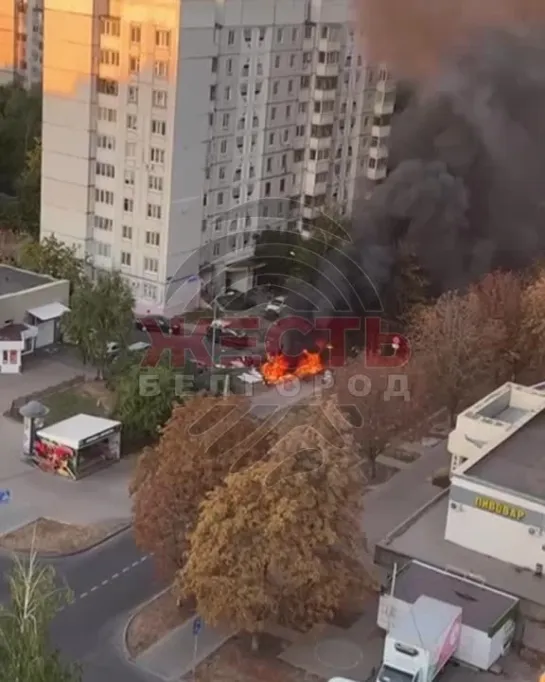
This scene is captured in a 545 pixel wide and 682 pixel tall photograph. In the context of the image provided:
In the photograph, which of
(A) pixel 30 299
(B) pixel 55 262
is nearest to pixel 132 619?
(A) pixel 30 299

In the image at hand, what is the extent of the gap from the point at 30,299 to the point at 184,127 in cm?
248

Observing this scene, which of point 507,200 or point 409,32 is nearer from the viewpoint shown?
point 409,32

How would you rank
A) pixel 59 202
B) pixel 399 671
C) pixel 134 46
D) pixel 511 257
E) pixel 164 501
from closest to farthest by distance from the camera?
pixel 399 671 < pixel 164 501 < pixel 134 46 < pixel 59 202 < pixel 511 257

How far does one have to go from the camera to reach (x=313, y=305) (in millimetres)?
9773

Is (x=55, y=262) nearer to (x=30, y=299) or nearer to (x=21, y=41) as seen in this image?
(x=30, y=299)

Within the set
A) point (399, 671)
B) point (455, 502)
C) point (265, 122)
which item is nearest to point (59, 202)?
point (265, 122)

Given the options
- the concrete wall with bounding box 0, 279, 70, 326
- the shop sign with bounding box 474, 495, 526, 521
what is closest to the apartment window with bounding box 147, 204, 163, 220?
the concrete wall with bounding box 0, 279, 70, 326

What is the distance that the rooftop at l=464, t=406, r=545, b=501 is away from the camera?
6.67 meters

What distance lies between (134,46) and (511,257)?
5.27m

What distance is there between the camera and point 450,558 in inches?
261

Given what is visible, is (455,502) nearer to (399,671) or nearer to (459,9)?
(399,671)

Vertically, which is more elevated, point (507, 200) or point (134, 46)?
point (134, 46)

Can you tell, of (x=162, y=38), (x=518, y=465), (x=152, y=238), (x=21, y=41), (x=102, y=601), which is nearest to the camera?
(x=102, y=601)

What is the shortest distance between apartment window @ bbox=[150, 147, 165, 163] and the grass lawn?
304 centimetres
